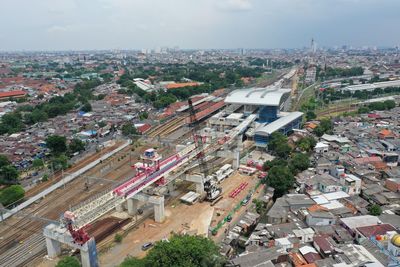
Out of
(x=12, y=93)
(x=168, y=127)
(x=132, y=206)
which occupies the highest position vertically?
(x=12, y=93)

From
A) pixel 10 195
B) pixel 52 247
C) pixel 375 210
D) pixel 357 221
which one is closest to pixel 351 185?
pixel 375 210

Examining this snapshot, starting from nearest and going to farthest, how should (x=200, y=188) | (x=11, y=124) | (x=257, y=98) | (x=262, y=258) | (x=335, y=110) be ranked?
(x=262, y=258), (x=200, y=188), (x=257, y=98), (x=11, y=124), (x=335, y=110)

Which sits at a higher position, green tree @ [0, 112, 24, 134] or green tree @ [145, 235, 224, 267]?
green tree @ [145, 235, 224, 267]

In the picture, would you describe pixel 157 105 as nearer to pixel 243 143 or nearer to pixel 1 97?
pixel 243 143

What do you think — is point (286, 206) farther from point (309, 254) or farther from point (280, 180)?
point (309, 254)

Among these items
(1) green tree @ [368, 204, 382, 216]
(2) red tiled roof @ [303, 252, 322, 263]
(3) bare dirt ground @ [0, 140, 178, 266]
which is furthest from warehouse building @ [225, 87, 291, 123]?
(2) red tiled roof @ [303, 252, 322, 263]

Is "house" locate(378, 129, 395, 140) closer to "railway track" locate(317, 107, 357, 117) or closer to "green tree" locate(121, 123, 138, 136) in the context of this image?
"railway track" locate(317, 107, 357, 117)
